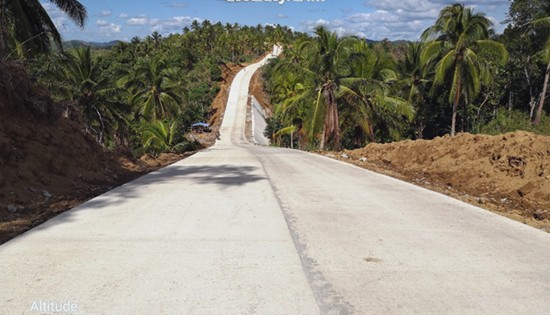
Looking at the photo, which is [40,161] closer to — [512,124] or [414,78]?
[414,78]

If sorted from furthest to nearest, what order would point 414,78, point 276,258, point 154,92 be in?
point 414,78
point 154,92
point 276,258

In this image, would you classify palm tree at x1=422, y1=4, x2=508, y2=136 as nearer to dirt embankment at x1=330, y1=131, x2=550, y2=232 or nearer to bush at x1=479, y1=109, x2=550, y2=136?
bush at x1=479, y1=109, x2=550, y2=136

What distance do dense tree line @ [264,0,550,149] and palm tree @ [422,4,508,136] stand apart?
0.06 m

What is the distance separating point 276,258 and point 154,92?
32.5 meters

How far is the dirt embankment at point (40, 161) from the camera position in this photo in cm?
725

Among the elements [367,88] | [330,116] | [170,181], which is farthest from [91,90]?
[170,181]

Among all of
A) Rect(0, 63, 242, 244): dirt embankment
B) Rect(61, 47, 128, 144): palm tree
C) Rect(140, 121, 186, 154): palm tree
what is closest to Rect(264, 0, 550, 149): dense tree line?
Rect(140, 121, 186, 154): palm tree

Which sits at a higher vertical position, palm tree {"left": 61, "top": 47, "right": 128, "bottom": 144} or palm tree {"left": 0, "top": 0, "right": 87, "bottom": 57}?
palm tree {"left": 0, "top": 0, "right": 87, "bottom": 57}

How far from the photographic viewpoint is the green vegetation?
2223 centimetres

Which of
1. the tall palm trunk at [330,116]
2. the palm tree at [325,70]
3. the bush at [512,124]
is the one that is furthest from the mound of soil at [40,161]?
the bush at [512,124]

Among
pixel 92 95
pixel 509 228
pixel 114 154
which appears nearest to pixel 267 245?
pixel 509 228

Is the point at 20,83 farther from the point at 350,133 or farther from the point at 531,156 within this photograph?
the point at 350,133

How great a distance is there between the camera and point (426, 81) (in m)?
37.6

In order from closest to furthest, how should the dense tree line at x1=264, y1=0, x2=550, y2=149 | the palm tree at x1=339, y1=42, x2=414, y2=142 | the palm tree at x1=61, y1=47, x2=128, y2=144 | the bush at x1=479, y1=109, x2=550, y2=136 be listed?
the palm tree at x1=339, y1=42, x2=414, y2=142 < the dense tree line at x1=264, y1=0, x2=550, y2=149 < the palm tree at x1=61, y1=47, x2=128, y2=144 < the bush at x1=479, y1=109, x2=550, y2=136
